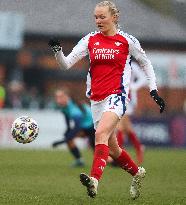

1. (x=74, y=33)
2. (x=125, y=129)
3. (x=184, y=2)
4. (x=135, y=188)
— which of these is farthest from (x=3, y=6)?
(x=135, y=188)

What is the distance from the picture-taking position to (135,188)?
34.0 ft

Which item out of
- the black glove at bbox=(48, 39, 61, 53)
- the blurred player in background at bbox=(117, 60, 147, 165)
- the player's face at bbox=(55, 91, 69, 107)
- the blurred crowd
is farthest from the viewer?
the blurred crowd

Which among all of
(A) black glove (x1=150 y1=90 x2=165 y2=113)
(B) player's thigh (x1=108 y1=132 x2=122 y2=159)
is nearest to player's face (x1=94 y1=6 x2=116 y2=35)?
(A) black glove (x1=150 y1=90 x2=165 y2=113)

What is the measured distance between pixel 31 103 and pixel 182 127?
15.6 ft

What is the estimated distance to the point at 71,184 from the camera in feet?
40.6

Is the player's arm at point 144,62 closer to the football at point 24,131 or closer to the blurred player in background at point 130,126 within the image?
the football at point 24,131

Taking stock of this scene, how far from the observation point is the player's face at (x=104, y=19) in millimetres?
9859

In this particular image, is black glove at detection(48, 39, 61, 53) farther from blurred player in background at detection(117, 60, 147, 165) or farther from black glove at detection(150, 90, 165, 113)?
blurred player in background at detection(117, 60, 147, 165)

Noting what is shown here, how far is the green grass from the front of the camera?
32.4 ft

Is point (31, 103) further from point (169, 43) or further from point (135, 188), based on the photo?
point (135, 188)

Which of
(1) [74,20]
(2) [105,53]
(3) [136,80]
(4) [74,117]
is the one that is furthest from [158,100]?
(1) [74,20]

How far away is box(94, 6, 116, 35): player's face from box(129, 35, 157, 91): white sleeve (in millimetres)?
302

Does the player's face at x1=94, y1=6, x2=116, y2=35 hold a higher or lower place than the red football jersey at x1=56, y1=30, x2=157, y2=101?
higher

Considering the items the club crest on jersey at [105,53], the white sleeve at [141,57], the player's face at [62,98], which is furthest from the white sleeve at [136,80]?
the club crest on jersey at [105,53]
